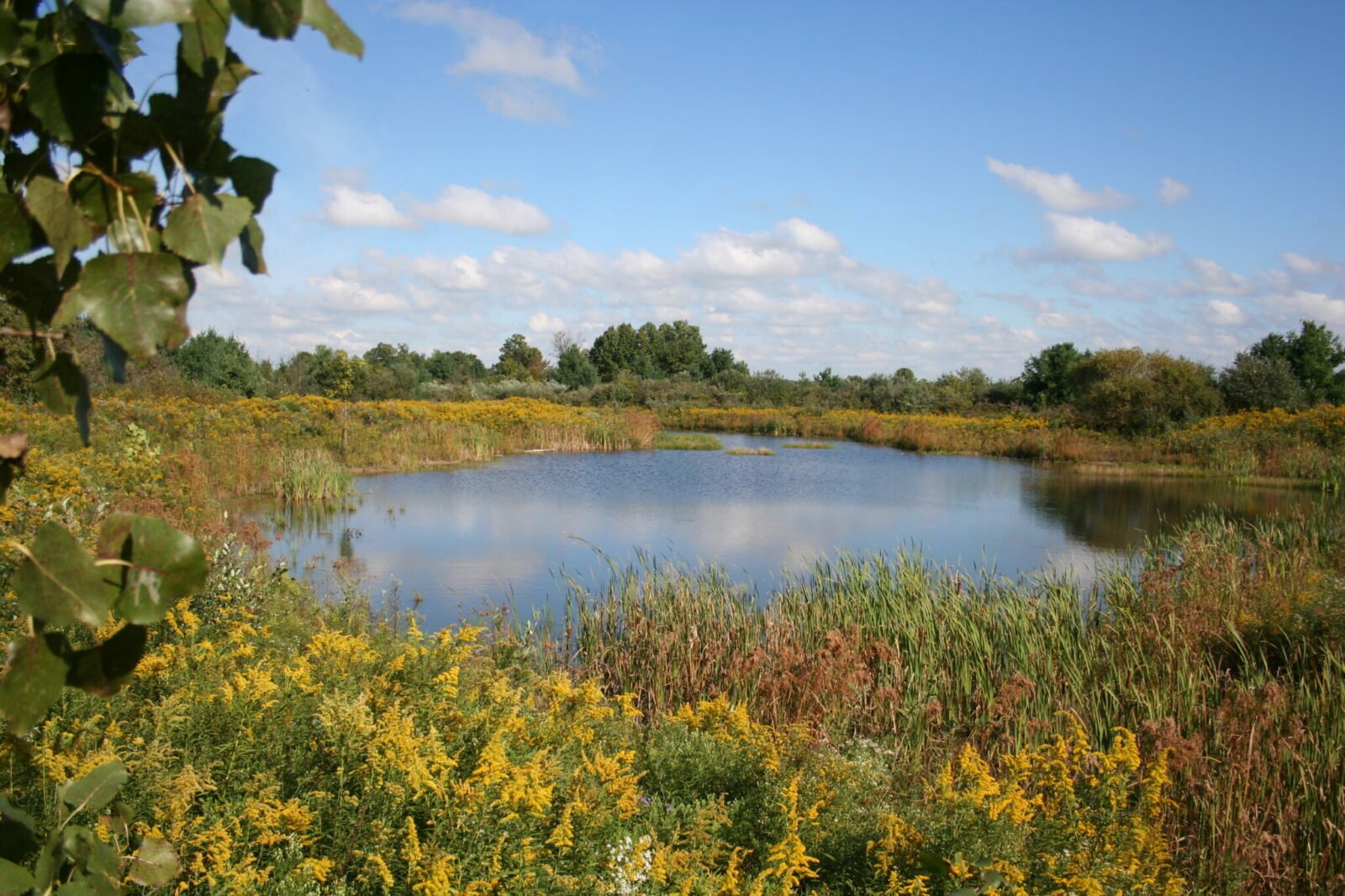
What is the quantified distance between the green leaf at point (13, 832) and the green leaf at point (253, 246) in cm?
68

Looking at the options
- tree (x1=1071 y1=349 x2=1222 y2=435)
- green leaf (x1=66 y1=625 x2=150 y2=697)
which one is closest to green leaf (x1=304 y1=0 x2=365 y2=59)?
green leaf (x1=66 y1=625 x2=150 y2=697)

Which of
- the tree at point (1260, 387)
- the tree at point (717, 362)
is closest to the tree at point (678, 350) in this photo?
the tree at point (717, 362)

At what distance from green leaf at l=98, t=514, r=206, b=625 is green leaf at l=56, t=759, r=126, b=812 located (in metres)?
0.57

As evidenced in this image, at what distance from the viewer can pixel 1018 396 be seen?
43.3 m

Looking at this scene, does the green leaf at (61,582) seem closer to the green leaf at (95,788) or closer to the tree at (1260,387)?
the green leaf at (95,788)

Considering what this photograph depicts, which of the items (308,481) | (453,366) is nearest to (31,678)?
(308,481)

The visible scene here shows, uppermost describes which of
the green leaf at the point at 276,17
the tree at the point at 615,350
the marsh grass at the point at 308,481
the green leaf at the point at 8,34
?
the tree at the point at 615,350

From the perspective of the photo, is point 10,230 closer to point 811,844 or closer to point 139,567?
point 139,567

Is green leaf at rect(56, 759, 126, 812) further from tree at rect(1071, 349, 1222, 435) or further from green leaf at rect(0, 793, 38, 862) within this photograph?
tree at rect(1071, 349, 1222, 435)

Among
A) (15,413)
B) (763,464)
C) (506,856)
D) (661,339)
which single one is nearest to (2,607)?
(506,856)

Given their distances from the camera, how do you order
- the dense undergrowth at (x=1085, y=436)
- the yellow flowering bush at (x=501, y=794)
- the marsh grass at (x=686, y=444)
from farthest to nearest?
the marsh grass at (x=686, y=444) → the dense undergrowth at (x=1085, y=436) → the yellow flowering bush at (x=501, y=794)

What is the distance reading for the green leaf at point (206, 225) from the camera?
0.67 m

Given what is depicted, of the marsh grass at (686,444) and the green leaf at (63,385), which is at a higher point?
the green leaf at (63,385)

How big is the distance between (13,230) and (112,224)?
0.30 ft
